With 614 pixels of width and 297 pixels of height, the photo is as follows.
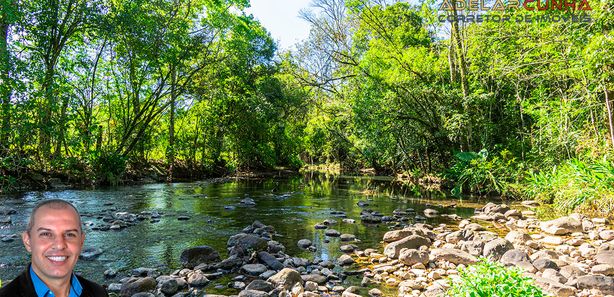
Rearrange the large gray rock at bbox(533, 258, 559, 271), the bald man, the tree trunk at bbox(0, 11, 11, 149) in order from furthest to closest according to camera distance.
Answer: the tree trunk at bbox(0, 11, 11, 149) → the large gray rock at bbox(533, 258, 559, 271) → the bald man

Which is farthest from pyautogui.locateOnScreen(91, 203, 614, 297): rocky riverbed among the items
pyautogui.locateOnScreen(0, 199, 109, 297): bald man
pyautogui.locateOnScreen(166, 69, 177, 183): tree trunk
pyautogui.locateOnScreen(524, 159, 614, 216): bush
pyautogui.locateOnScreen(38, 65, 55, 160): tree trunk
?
pyautogui.locateOnScreen(166, 69, 177, 183): tree trunk

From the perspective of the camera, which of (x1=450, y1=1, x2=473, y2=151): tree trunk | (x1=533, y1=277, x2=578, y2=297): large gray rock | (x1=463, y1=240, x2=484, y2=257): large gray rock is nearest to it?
(x1=533, y1=277, x2=578, y2=297): large gray rock

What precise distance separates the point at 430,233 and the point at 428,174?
11.3 meters

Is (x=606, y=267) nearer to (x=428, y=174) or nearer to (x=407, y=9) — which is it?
(x=428, y=174)

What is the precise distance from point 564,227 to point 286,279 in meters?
5.96

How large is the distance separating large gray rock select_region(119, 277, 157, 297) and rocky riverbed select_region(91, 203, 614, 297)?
0.04 ft

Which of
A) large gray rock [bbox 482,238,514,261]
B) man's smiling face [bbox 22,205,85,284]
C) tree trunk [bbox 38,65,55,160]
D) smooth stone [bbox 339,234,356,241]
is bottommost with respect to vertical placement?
smooth stone [bbox 339,234,356,241]

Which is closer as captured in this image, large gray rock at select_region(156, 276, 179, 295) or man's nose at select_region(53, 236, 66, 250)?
man's nose at select_region(53, 236, 66, 250)

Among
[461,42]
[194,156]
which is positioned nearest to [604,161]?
[461,42]

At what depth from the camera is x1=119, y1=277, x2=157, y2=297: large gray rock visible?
4748mm

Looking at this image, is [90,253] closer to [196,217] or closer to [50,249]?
[196,217]

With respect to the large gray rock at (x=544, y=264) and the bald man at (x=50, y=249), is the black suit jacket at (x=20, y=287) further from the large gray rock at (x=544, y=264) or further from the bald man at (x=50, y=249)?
the large gray rock at (x=544, y=264)

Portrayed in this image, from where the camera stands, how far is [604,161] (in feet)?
29.2

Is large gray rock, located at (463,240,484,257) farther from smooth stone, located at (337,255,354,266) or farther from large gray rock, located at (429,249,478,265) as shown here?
smooth stone, located at (337,255,354,266)
